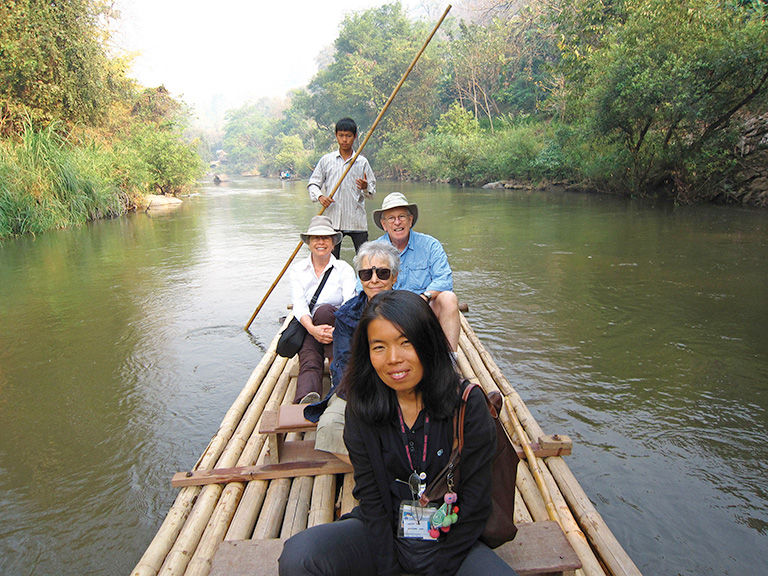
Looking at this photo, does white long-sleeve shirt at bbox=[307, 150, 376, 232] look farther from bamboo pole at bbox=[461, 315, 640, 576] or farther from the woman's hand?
bamboo pole at bbox=[461, 315, 640, 576]

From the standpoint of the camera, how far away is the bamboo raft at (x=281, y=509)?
1.74m

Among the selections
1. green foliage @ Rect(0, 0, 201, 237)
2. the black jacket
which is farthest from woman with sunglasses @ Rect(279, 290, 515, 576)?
green foliage @ Rect(0, 0, 201, 237)

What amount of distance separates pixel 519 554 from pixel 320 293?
1.96 m

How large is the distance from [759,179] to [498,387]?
10.6m

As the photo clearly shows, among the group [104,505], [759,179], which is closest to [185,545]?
[104,505]

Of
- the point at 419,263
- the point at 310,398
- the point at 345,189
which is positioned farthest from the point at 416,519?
the point at 345,189

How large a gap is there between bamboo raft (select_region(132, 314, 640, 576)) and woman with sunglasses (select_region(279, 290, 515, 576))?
486 millimetres

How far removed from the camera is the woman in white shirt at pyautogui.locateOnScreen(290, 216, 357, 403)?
9.72 feet

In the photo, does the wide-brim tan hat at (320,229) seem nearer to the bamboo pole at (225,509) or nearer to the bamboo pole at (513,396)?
the bamboo pole at (225,509)

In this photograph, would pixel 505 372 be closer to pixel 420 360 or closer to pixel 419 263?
pixel 419 263

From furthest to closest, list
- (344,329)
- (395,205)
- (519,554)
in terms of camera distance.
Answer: (395,205) → (344,329) → (519,554)

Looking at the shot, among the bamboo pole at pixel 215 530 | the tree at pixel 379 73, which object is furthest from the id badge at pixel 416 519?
the tree at pixel 379 73

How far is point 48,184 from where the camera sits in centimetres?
1043

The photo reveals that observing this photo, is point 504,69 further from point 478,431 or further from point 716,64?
point 478,431
